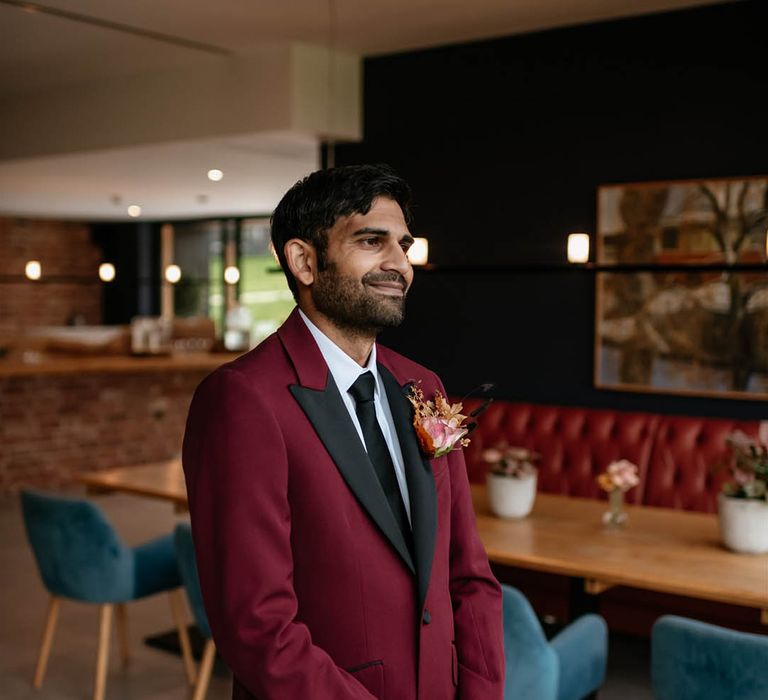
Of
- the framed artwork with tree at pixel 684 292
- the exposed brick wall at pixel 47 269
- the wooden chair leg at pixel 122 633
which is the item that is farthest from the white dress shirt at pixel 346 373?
the exposed brick wall at pixel 47 269

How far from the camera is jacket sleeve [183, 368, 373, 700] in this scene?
4.73 ft

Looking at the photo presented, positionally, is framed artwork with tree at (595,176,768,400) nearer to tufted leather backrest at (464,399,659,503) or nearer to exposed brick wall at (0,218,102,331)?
tufted leather backrest at (464,399,659,503)

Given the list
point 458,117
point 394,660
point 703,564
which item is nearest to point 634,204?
point 458,117

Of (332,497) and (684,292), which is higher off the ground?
(684,292)

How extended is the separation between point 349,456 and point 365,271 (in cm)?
29

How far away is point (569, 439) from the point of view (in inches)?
215

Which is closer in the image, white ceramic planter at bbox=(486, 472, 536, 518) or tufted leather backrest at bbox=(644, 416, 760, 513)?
white ceramic planter at bbox=(486, 472, 536, 518)

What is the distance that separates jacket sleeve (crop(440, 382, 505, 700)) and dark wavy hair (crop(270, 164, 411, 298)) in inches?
18.8

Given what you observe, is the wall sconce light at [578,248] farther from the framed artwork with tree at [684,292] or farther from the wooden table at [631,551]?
the framed artwork with tree at [684,292]

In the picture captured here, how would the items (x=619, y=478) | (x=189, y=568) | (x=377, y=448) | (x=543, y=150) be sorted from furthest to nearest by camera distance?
(x=543, y=150) → (x=619, y=478) → (x=189, y=568) → (x=377, y=448)

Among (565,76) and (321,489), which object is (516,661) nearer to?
(321,489)

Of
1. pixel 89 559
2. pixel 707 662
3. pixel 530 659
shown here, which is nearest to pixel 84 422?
pixel 89 559

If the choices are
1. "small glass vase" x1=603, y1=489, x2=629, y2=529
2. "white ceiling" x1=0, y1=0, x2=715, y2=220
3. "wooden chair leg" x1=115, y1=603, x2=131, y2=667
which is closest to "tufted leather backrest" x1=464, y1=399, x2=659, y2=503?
"small glass vase" x1=603, y1=489, x2=629, y2=529

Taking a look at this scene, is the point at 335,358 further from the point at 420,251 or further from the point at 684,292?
the point at 684,292
